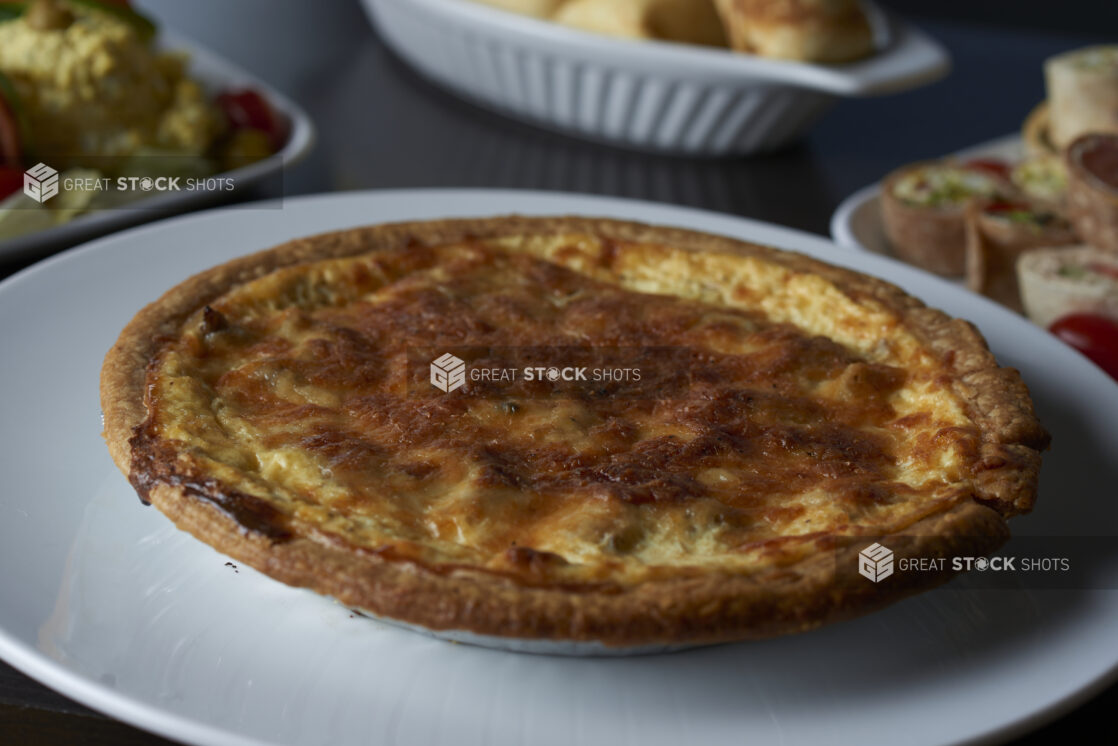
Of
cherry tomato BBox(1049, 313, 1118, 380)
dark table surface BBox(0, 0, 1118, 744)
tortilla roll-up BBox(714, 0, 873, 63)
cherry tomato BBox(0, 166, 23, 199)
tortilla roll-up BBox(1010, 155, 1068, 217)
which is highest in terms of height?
tortilla roll-up BBox(714, 0, 873, 63)

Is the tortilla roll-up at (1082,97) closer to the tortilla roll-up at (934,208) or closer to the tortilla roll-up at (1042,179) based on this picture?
the tortilla roll-up at (1042,179)

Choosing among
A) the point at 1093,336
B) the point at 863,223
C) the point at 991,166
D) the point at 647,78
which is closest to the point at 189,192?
the point at 647,78

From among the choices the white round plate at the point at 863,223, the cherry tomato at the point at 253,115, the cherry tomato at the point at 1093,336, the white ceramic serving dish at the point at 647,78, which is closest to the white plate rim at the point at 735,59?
the white ceramic serving dish at the point at 647,78

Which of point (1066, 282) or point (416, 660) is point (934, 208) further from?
point (416, 660)

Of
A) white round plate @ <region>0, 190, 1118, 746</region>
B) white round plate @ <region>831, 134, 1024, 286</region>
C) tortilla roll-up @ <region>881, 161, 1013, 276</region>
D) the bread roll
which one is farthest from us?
the bread roll

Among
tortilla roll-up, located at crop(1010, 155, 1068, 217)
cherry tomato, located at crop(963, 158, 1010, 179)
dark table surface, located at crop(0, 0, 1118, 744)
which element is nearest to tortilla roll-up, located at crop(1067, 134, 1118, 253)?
tortilla roll-up, located at crop(1010, 155, 1068, 217)

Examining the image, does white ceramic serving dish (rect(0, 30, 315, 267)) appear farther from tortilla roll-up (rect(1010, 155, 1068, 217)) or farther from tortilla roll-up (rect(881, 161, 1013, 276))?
tortilla roll-up (rect(1010, 155, 1068, 217))
